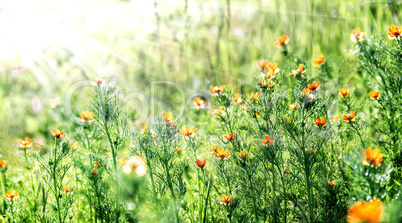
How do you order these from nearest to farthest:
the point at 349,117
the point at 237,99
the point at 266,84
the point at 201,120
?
the point at 266,84
the point at 349,117
the point at 237,99
the point at 201,120

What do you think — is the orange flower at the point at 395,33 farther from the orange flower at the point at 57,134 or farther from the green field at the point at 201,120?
the orange flower at the point at 57,134

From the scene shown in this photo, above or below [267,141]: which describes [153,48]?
above

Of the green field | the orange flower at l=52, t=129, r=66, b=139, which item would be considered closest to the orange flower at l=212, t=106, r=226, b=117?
the green field

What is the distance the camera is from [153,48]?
4023 mm

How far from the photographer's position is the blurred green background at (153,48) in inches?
114

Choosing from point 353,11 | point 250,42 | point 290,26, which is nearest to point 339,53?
point 353,11

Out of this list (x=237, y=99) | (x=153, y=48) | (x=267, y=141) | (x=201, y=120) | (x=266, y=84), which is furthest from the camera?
(x=153, y=48)

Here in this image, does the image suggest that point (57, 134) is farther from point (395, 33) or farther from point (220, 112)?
point (395, 33)

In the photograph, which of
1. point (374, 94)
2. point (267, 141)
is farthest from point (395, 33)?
point (267, 141)

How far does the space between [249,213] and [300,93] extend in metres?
0.53

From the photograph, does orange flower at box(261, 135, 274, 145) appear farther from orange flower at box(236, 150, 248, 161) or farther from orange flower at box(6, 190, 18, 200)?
orange flower at box(6, 190, 18, 200)

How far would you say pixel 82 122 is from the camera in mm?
1537

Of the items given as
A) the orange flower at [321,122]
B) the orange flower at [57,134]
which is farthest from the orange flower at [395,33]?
the orange flower at [57,134]

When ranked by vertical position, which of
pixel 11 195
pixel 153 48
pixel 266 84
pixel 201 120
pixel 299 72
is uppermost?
pixel 153 48
